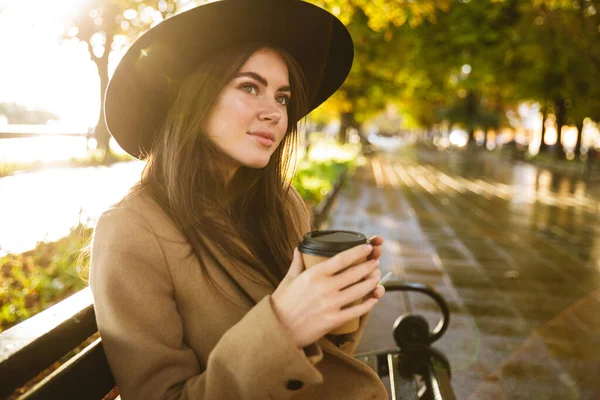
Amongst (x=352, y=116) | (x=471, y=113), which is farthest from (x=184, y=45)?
(x=471, y=113)

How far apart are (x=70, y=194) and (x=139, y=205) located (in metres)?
8.45

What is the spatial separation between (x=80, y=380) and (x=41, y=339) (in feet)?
0.60

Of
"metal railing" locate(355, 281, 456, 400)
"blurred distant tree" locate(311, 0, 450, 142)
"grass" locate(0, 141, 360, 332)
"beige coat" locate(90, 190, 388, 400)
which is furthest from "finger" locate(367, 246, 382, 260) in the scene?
"blurred distant tree" locate(311, 0, 450, 142)

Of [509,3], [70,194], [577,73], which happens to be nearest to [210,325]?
[70,194]

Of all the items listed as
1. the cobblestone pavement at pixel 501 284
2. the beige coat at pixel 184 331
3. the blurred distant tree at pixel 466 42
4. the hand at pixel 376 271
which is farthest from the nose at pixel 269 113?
the blurred distant tree at pixel 466 42

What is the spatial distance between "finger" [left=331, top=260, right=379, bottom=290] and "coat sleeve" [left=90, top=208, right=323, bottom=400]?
0.16 m

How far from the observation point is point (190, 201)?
148 centimetres

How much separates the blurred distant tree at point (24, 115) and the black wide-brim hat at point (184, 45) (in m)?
19.3

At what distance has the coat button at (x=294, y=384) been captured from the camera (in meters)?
1.09

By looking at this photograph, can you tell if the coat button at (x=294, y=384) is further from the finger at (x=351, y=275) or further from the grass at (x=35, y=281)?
the grass at (x=35, y=281)

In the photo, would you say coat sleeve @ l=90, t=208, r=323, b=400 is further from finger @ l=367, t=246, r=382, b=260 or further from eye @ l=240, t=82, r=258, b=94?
eye @ l=240, t=82, r=258, b=94

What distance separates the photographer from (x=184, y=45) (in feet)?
4.87

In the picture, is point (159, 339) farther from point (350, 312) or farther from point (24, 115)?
point (24, 115)

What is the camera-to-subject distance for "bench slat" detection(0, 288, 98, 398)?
1134 millimetres
